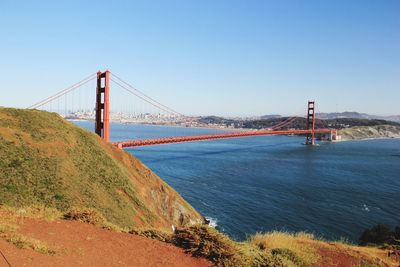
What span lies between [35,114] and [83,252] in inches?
874

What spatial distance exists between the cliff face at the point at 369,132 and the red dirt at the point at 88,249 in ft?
518

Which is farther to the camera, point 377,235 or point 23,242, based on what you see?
point 377,235

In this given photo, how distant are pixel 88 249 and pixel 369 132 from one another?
18502 cm

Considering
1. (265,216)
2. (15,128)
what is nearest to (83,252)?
(15,128)

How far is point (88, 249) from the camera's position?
9.20 m

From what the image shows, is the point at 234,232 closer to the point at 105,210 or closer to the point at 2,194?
the point at 105,210

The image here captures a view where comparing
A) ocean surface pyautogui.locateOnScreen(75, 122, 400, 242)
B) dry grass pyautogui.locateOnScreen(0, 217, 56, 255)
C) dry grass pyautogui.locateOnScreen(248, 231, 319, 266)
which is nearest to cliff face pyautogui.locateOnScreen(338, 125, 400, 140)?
ocean surface pyautogui.locateOnScreen(75, 122, 400, 242)

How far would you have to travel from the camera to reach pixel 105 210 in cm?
1888

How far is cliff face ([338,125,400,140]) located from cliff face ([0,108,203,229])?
143m

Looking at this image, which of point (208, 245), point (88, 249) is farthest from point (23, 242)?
point (208, 245)

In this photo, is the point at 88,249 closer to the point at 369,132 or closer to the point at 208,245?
the point at 208,245

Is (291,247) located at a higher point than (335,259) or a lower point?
higher

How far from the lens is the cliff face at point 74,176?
711 inches

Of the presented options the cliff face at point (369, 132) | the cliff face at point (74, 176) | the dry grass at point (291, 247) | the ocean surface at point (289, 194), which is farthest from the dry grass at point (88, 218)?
the cliff face at point (369, 132)
